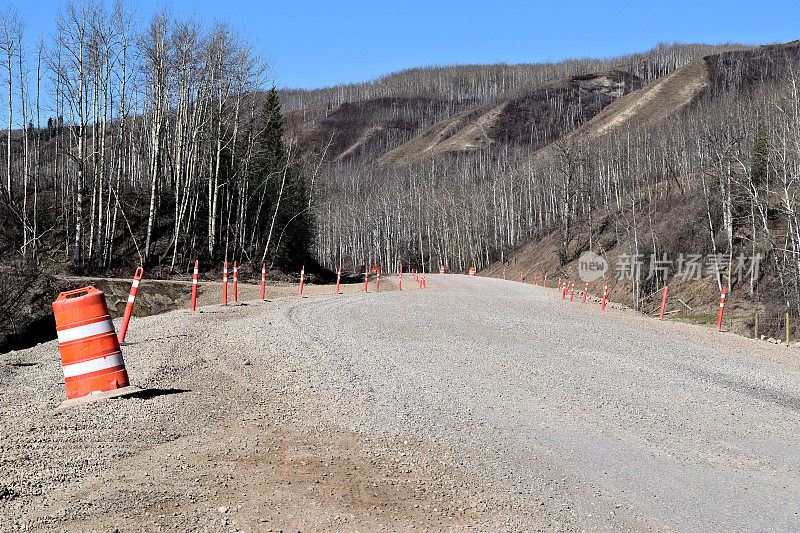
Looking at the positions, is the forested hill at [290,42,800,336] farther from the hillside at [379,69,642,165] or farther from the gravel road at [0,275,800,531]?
the gravel road at [0,275,800,531]

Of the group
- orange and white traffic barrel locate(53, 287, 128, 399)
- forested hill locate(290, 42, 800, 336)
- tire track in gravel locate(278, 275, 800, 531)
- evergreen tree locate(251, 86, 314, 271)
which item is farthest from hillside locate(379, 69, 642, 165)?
orange and white traffic barrel locate(53, 287, 128, 399)

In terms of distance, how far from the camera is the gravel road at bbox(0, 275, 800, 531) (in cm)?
514

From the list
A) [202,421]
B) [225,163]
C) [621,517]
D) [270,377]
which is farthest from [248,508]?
[225,163]

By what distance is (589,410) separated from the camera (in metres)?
8.77

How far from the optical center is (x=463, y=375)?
1046 centimetres

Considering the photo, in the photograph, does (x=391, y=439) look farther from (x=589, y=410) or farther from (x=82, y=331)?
(x=82, y=331)

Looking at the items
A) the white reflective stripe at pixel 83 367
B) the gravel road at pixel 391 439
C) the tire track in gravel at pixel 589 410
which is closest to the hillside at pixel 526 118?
the tire track in gravel at pixel 589 410

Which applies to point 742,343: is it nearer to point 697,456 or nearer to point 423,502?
point 697,456

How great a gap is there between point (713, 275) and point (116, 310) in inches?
1254

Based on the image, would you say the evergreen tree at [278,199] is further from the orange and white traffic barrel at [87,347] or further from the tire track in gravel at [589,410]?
the orange and white traffic barrel at [87,347]

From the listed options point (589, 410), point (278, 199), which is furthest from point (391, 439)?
point (278, 199)

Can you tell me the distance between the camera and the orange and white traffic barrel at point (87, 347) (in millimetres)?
7594

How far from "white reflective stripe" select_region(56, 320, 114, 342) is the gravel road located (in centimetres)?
73

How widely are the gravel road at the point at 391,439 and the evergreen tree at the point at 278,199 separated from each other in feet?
92.6
